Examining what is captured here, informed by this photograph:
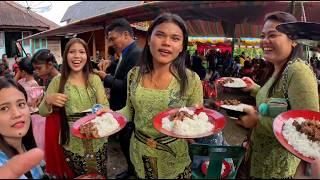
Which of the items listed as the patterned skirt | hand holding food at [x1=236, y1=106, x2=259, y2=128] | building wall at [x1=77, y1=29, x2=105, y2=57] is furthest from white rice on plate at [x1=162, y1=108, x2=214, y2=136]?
the patterned skirt

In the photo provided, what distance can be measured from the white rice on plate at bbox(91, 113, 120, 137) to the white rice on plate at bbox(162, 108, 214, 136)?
0.41m

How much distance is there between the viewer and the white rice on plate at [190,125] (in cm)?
143

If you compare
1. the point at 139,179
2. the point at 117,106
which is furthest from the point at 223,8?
the point at 117,106

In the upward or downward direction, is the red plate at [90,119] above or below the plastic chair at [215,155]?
below

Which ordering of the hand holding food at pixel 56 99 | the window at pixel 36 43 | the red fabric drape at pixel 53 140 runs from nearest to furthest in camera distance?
the window at pixel 36 43 → the hand holding food at pixel 56 99 → the red fabric drape at pixel 53 140

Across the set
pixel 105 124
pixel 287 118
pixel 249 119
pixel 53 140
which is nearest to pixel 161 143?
pixel 105 124

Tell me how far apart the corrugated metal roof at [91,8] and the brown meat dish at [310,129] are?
0.99m

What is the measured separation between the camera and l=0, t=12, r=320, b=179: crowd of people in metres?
1.22

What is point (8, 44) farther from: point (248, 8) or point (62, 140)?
point (248, 8)

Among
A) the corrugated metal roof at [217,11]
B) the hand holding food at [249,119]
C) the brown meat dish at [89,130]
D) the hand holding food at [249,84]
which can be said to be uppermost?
the corrugated metal roof at [217,11]

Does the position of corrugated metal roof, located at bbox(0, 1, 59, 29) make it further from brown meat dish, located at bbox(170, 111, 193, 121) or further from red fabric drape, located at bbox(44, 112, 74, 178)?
red fabric drape, located at bbox(44, 112, 74, 178)

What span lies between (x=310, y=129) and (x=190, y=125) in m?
0.61

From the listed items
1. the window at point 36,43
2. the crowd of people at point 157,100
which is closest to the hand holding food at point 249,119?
the crowd of people at point 157,100

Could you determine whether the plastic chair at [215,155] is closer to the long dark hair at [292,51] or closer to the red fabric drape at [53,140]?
the long dark hair at [292,51]
